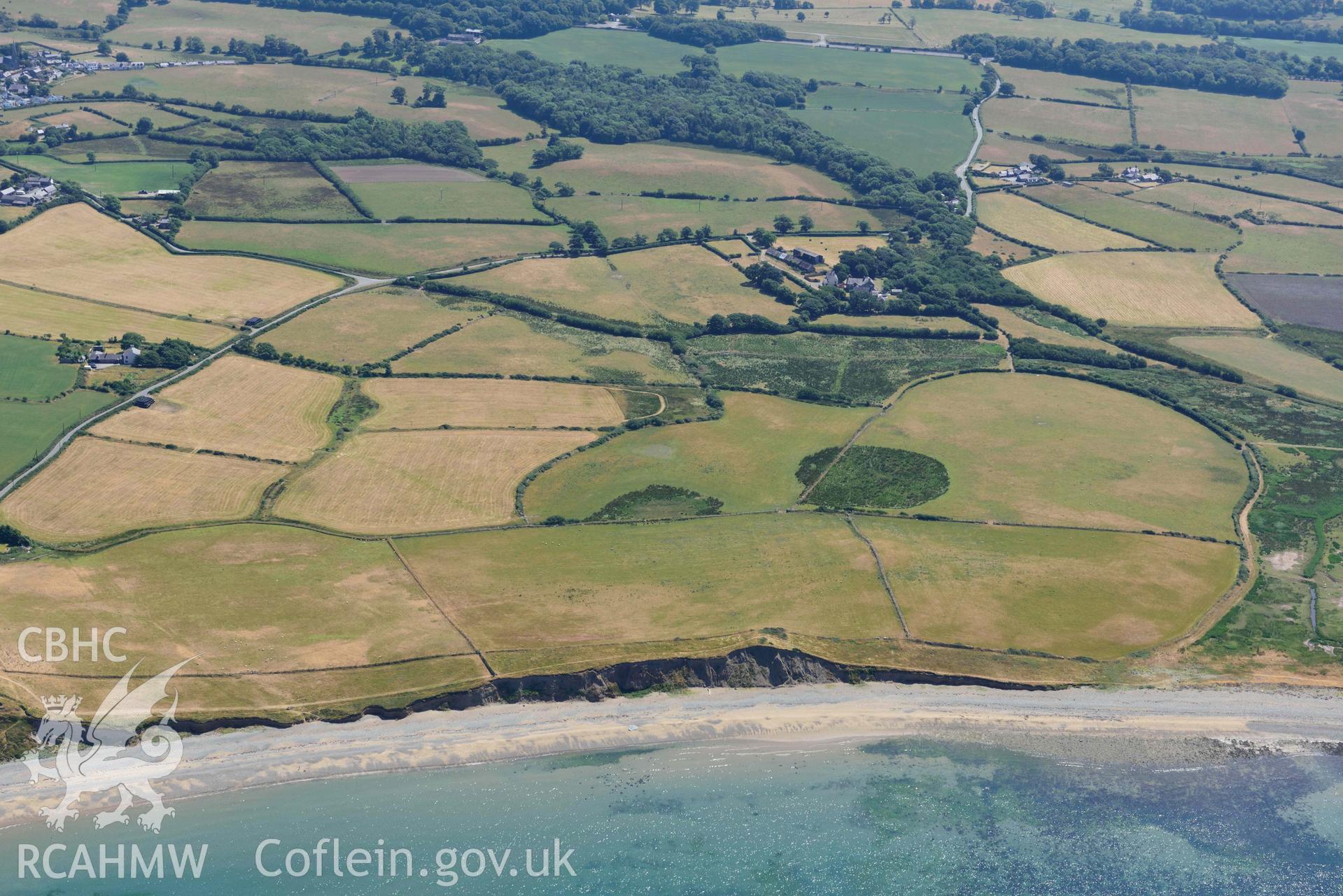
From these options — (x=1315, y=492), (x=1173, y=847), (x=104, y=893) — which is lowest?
(x=104, y=893)

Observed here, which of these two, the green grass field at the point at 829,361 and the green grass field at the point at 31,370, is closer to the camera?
the green grass field at the point at 31,370

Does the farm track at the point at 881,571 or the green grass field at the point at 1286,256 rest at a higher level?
the green grass field at the point at 1286,256

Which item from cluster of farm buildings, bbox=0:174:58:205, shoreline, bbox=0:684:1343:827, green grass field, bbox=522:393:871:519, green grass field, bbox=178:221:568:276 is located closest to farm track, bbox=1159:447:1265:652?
shoreline, bbox=0:684:1343:827

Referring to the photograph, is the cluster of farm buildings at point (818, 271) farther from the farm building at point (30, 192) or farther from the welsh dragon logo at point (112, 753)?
the welsh dragon logo at point (112, 753)

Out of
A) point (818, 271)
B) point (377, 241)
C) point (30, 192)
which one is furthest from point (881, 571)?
point (30, 192)

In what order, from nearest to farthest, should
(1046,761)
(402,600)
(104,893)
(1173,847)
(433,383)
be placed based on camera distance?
(104,893) < (1173,847) < (1046,761) < (402,600) < (433,383)

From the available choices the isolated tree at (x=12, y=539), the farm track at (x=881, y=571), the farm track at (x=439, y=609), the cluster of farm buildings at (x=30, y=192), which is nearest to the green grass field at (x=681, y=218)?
the cluster of farm buildings at (x=30, y=192)

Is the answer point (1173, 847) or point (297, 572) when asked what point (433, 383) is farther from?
point (1173, 847)

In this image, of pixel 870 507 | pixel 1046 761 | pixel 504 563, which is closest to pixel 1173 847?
pixel 1046 761
